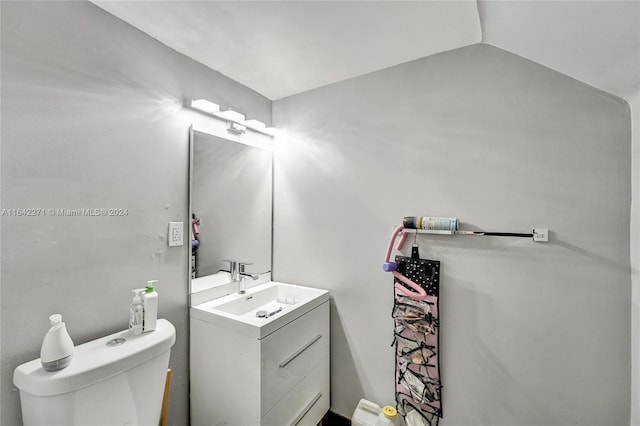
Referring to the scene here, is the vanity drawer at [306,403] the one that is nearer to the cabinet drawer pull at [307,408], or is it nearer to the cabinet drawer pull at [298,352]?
the cabinet drawer pull at [307,408]

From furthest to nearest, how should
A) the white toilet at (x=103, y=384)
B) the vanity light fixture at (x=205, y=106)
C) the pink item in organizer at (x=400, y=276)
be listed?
the vanity light fixture at (x=205, y=106), the pink item in organizer at (x=400, y=276), the white toilet at (x=103, y=384)

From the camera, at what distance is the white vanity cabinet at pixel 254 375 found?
1.26 meters

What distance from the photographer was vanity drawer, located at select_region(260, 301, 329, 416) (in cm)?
127

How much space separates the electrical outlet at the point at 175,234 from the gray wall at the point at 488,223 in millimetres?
791

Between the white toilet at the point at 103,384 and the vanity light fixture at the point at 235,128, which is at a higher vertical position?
the vanity light fixture at the point at 235,128

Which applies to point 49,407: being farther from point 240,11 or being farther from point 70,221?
point 240,11

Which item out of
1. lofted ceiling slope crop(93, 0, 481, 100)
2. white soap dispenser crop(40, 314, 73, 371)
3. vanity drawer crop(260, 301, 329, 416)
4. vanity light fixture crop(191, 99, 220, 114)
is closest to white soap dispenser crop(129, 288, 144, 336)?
white soap dispenser crop(40, 314, 73, 371)

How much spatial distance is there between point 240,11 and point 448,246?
1.48 meters

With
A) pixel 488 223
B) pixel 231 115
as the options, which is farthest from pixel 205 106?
pixel 488 223

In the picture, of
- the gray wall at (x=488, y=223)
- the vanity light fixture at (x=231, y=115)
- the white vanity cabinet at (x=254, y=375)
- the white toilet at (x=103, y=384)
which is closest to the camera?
the white toilet at (x=103, y=384)

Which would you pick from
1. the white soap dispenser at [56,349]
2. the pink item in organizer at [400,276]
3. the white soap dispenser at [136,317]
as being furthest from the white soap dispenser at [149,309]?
the pink item in organizer at [400,276]

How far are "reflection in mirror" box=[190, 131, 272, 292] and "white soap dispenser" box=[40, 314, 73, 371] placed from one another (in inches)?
23.8

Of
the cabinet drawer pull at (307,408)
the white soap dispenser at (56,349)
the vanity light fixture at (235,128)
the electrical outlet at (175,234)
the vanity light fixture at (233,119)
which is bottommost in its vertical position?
the cabinet drawer pull at (307,408)

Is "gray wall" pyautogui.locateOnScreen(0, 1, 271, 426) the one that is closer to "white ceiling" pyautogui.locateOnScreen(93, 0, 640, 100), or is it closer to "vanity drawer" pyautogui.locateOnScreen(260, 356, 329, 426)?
"white ceiling" pyautogui.locateOnScreen(93, 0, 640, 100)
